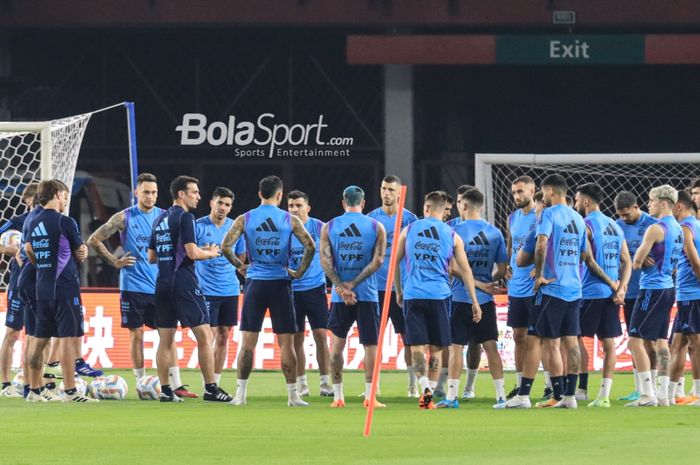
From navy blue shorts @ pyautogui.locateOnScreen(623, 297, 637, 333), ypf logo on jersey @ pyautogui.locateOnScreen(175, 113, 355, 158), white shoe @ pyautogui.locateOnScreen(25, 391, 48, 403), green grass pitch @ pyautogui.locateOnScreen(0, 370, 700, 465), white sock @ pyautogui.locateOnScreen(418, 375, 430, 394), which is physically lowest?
green grass pitch @ pyautogui.locateOnScreen(0, 370, 700, 465)

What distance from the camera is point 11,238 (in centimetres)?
1786

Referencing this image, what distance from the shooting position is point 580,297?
15.4 metres

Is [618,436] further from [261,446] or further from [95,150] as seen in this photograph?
[95,150]

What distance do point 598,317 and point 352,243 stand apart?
8.56 feet

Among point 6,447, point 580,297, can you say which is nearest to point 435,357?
point 580,297

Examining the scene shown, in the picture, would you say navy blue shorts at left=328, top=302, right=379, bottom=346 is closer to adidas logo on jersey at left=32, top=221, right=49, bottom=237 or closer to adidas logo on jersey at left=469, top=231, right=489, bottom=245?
adidas logo on jersey at left=469, top=231, right=489, bottom=245

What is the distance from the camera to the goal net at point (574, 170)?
818 inches

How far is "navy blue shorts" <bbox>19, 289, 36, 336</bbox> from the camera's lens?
1652 centimetres

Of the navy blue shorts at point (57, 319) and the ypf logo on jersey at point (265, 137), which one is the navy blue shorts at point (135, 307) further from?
the ypf logo on jersey at point (265, 137)

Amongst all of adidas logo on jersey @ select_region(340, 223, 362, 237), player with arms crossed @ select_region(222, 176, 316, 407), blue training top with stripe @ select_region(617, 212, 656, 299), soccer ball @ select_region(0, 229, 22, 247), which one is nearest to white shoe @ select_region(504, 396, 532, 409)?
player with arms crossed @ select_region(222, 176, 316, 407)

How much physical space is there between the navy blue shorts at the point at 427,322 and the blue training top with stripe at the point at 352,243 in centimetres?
76

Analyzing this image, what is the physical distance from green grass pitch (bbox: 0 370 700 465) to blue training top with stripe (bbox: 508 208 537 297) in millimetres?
1203

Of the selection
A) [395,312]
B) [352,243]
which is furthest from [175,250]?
[395,312]

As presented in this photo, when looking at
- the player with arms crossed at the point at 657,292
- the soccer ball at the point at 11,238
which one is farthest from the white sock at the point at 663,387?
the soccer ball at the point at 11,238
